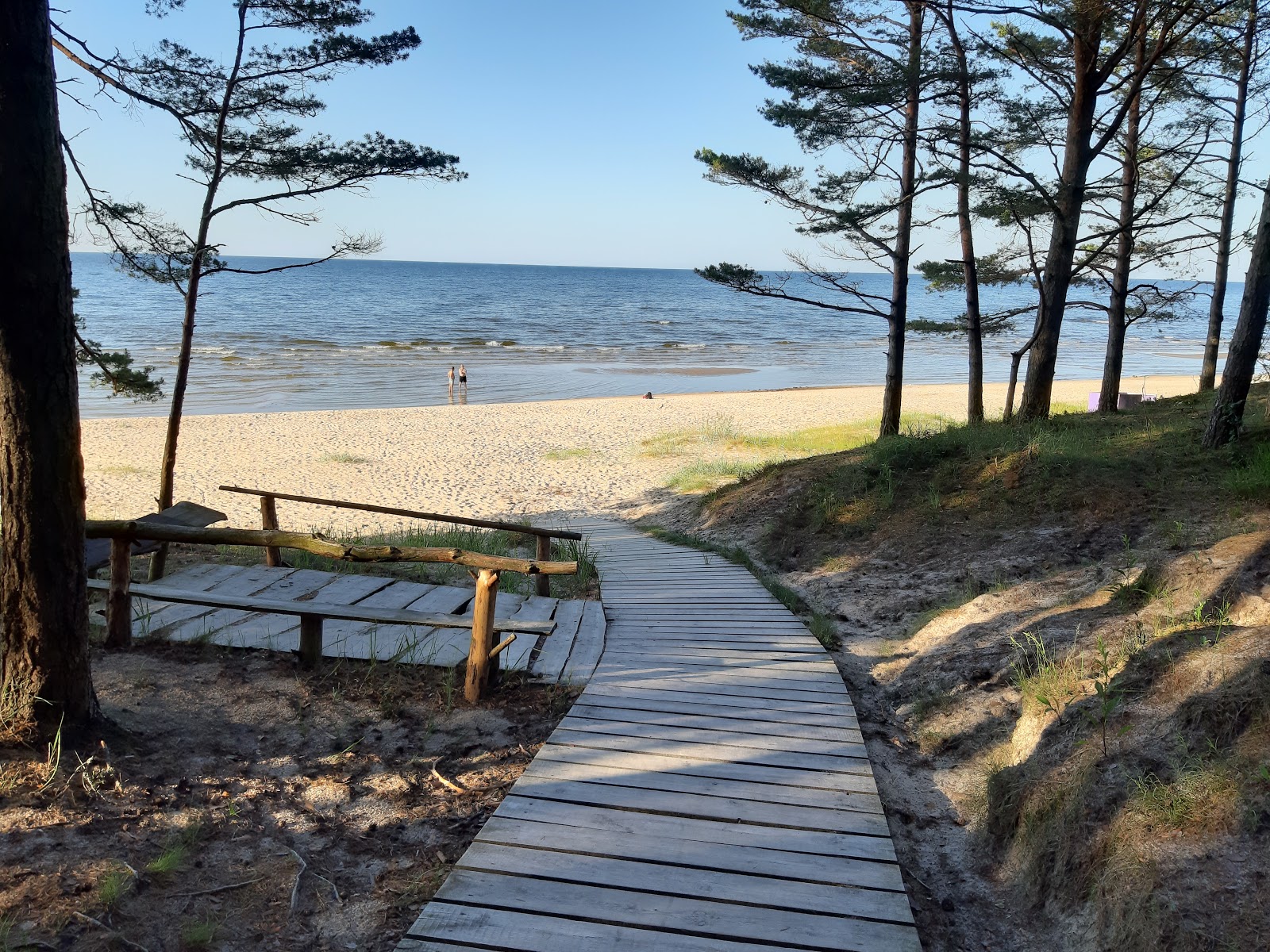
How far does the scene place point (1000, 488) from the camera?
766 cm

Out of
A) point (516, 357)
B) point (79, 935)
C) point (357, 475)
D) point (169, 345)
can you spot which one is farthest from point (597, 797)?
point (169, 345)

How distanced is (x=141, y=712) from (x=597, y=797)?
2455mm

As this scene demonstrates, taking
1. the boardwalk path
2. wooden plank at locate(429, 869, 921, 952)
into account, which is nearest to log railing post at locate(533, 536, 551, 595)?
the boardwalk path

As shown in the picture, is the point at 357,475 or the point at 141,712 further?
the point at 357,475

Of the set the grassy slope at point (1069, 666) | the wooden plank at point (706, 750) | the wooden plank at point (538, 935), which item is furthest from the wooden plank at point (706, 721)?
the wooden plank at point (538, 935)

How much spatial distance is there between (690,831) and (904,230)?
11315 millimetres

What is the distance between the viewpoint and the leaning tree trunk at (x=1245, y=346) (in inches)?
265

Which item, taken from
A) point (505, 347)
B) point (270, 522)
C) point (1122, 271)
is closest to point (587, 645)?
point (270, 522)

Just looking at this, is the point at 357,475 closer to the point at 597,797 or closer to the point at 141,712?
the point at 141,712

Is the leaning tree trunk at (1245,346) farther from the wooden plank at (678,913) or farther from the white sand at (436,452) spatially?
the white sand at (436,452)

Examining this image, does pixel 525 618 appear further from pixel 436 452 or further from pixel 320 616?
pixel 436 452

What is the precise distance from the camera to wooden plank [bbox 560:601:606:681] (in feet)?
16.3

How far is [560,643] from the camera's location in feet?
17.9

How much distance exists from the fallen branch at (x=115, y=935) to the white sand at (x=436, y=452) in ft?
33.1
